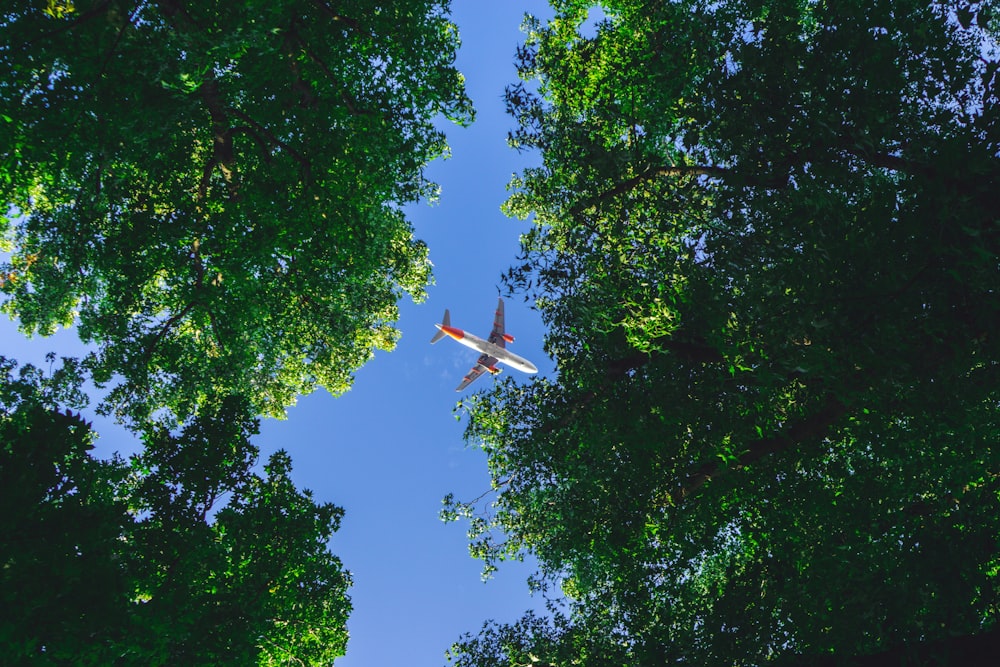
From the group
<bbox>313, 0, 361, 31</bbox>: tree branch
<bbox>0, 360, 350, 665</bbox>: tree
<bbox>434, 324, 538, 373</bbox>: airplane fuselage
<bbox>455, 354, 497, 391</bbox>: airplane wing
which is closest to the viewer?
<bbox>0, 360, 350, 665</bbox>: tree

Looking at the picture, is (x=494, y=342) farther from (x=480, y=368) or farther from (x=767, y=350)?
(x=767, y=350)

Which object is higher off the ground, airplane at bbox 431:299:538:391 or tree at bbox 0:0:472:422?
airplane at bbox 431:299:538:391

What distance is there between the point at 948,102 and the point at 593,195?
8.47m

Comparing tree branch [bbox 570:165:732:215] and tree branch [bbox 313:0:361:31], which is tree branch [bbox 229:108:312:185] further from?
tree branch [bbox 570:165:732:215]

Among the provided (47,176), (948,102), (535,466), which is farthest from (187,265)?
(948,102)

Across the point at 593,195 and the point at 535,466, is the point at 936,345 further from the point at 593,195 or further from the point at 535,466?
the point at 535,466

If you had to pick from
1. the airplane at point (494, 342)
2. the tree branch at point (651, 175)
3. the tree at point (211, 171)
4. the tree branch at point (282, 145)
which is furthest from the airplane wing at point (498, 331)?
the tree branch at point (651, 175)

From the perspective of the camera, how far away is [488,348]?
64.1m

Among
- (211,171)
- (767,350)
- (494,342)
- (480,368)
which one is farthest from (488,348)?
(767,350)

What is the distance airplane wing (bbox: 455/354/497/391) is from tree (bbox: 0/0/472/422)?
4065cm

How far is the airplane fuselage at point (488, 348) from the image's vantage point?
63.8 meters

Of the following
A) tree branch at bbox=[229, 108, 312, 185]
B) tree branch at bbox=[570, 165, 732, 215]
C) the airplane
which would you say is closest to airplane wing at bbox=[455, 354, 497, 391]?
the airplane

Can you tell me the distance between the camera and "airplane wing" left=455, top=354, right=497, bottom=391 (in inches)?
2680

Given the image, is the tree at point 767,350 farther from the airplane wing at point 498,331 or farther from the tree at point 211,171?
the airplane wing at point 498,331
